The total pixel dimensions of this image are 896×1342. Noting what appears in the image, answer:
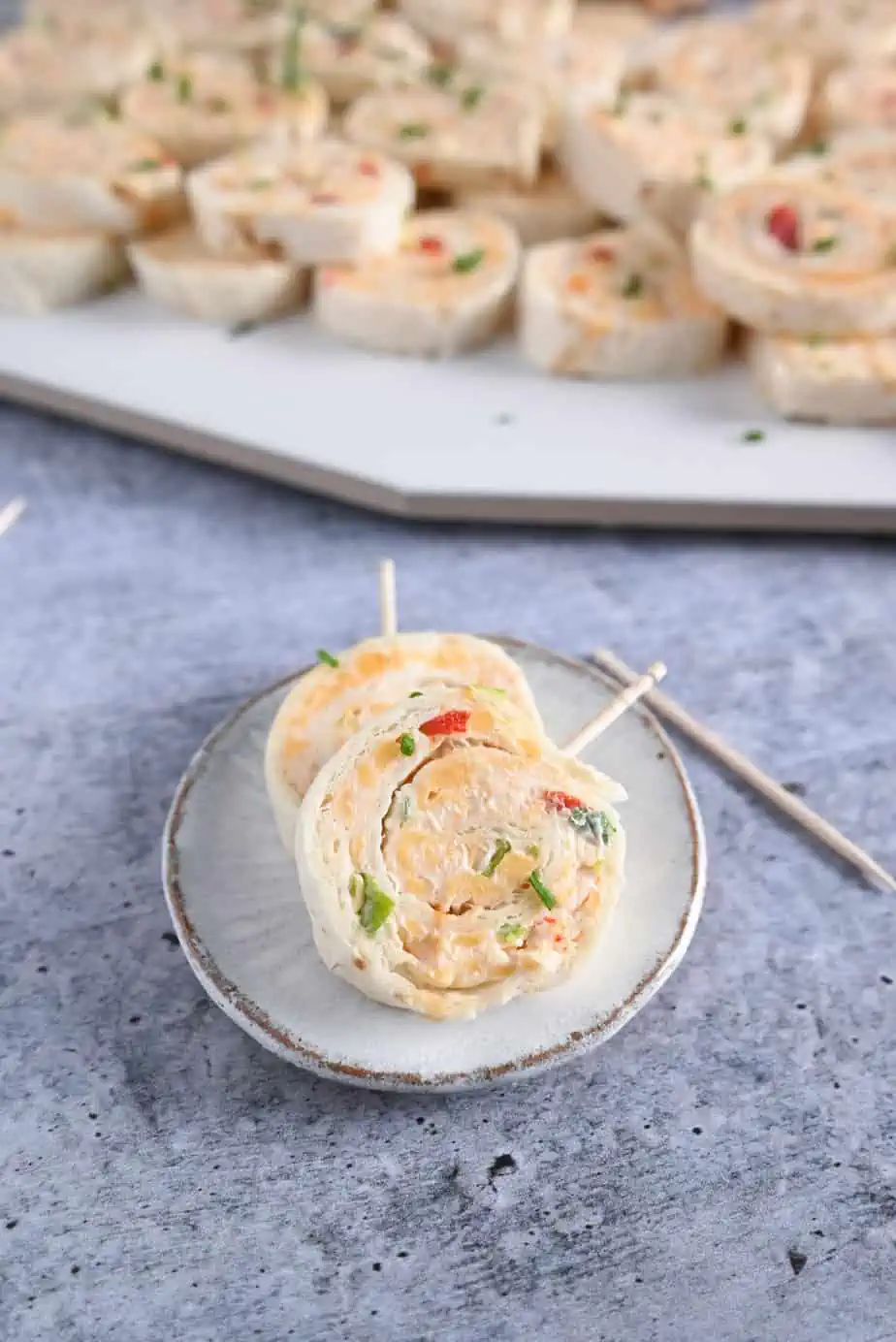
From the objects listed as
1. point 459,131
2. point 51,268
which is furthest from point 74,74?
point 459,131

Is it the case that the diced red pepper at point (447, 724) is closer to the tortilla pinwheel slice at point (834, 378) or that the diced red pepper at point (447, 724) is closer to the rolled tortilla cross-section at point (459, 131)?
the tortilla pinwheel slice at point (834, 378)

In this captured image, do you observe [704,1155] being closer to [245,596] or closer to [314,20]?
[245,596]

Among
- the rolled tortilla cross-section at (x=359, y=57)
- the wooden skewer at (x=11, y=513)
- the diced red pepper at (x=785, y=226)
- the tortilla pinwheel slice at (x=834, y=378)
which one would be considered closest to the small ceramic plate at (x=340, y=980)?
the wooden skewer at (x=11, y=513)

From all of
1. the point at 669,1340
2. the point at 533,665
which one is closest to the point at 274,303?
the point at 533,665

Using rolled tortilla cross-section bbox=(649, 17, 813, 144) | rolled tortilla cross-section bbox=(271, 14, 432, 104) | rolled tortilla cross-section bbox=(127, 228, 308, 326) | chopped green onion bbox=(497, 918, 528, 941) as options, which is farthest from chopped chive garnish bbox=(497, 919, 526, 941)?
rolled tortilla cross-section bbox=(271, 14, 432, 104)

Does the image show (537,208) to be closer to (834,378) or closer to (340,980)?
(834,378)

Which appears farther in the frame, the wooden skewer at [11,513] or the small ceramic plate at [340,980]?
the wooden skewer at [11,513]
